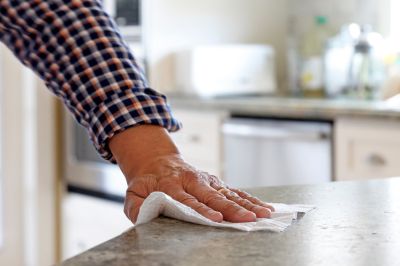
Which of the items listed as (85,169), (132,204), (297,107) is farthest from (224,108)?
(132,204)

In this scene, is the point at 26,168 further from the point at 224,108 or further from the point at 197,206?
the point at 197,206

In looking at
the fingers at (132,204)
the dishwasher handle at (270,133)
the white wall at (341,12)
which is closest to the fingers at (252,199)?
the fingers at (132,204)

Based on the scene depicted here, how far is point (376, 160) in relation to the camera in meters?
2.01

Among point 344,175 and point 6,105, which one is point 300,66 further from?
point 6,105

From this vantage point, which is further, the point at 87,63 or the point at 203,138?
the point at 203,138

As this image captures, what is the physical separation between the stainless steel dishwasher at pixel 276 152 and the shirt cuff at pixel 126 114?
1256 mm

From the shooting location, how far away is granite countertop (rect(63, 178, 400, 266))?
0.52m

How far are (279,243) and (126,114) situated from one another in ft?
1.18

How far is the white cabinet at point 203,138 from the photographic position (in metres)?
2.36

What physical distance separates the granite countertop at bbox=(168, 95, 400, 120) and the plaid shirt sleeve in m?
1.15

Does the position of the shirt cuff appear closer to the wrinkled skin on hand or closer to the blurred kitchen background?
the wrinkled skin on hand

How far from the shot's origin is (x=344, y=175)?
6.77 ft

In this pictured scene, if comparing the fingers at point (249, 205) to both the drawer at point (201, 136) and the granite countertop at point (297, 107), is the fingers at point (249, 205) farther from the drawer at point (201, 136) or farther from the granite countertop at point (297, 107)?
the drawer at point (201, 136)

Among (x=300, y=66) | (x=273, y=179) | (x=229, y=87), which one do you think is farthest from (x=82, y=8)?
(x=300, y=66)
